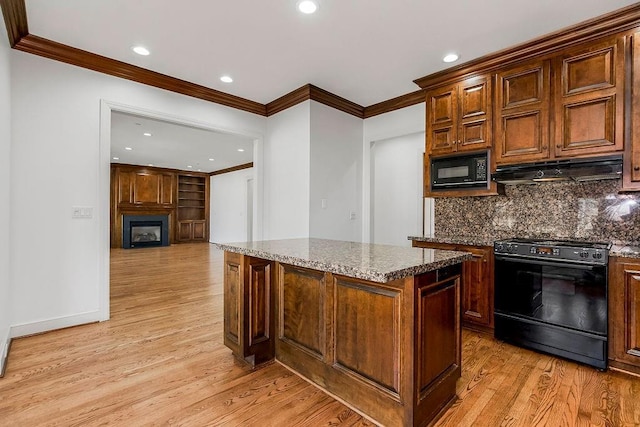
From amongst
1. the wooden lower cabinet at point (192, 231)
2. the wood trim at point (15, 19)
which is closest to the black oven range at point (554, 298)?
the wood trim at point (15, 19)

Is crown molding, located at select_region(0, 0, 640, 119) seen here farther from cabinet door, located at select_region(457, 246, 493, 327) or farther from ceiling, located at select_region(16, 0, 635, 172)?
cabinet door, located at select_region(457, 246, 493, 327)

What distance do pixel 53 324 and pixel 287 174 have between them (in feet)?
9.44

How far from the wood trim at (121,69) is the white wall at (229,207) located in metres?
5.45

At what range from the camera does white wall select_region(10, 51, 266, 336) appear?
2.74 metres

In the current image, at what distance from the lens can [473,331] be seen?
2934 mm

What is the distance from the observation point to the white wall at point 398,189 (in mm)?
4953

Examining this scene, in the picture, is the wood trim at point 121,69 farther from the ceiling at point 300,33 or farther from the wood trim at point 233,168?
the wood trim at point 233,168

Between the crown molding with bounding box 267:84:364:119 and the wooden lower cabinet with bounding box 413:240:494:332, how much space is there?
2.41 m

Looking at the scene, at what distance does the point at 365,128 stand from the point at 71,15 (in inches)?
134

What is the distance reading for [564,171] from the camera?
253 cm

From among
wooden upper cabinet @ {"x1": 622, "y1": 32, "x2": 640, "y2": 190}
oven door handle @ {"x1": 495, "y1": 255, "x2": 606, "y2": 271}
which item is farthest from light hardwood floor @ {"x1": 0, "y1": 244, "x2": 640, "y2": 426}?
wooden upper cabinet @ {"x1": 622, "y1": 32, "x2": 640, "y2": 190}

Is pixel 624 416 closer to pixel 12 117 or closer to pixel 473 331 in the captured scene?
pixel 473 331

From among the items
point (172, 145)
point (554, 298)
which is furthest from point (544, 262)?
point (172, 145)

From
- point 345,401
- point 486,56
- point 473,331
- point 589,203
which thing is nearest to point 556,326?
point 473,331
